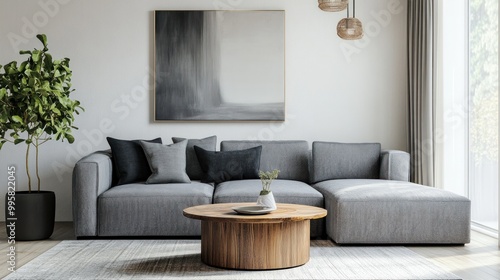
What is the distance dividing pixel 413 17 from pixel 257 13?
1518 mm

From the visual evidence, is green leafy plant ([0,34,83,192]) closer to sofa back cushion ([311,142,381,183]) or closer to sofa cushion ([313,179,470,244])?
sofa back cushion ([311,142,381,183])

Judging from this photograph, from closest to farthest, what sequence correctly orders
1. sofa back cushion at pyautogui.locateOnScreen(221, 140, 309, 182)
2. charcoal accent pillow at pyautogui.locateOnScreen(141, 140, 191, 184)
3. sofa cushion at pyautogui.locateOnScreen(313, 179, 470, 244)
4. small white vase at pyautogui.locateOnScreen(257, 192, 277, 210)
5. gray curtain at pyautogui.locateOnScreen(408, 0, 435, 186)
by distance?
small white vase at pyautogui.locateOnScreen(257, 192, 277, 210)
sofa cushion at pyautogui.locateOnScreen(313, 179, 470, 244)
charcoal accent pillow at pyautogui.locateOnScreen(141, 140, 191, 184)
gray curtain at pyautogui.locateOnScreen(408, 0, 435, 186)
sofa back cushion at pyautogui.locateOnScreen(221, 140, 309, 182)

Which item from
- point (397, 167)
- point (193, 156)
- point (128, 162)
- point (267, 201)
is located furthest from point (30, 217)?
point (397, 167)

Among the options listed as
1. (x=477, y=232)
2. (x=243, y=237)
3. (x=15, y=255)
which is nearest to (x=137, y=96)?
(x=15, y=255)

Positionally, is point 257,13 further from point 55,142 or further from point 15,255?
point 15,255

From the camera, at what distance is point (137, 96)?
6.47 metres

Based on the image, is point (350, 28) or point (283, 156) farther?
point (283, 156)

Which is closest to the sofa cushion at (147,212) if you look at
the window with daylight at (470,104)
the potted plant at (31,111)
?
the potted plant at (31,111)

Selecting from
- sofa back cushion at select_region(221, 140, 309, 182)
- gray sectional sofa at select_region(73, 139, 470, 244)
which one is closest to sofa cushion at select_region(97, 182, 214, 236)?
gray sectional sofa at select_region(73, 139, 470, 244)

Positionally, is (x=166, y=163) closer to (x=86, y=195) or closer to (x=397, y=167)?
(x=86, y=195)

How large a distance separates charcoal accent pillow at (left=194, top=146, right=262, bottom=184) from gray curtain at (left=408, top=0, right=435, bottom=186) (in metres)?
1.57

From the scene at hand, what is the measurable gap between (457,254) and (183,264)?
1942mm

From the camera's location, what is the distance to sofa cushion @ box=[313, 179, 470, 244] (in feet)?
16.2

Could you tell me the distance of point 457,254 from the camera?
15.3 feet
